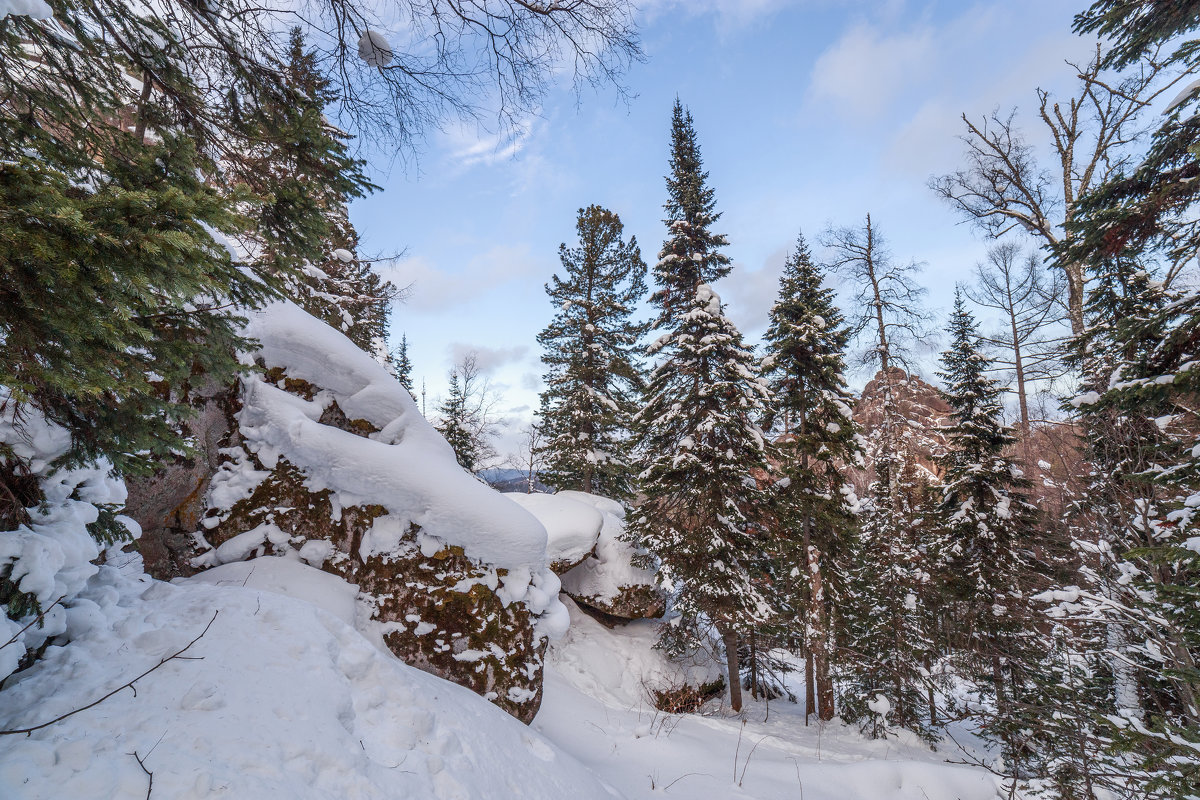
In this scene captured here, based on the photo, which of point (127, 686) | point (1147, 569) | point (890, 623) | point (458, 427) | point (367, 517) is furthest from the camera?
point (458, 427)

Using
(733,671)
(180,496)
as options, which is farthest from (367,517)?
(733,671)

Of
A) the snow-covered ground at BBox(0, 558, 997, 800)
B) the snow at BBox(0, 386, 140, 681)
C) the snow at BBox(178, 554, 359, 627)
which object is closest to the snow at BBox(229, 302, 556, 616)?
the snow at BBox(178, 554, 359, 627)

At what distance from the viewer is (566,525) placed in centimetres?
1144

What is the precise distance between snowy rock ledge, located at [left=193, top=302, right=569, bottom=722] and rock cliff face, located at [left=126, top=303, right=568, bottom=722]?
0.04 ft

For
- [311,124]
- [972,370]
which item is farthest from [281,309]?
[972,370]

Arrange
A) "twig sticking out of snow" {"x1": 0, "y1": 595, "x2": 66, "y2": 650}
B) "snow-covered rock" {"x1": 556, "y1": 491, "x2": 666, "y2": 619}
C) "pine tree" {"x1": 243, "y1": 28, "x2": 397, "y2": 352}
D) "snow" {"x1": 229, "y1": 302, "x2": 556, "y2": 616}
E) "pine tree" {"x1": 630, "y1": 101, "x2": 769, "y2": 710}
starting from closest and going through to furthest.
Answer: "twig sticking out of snow" {"x1": 0, "y1": 595, "x2": 66, "y2": 650} < "pine tree" {"x1": 243, "y1": 28, "x2": 397, "y2": 352} < "snow" {"x1": 229, "y1": 302, "x2": 556, "y2": 616} < "pine tree" {"x1": 630, "y1": 101, "x2": 769, "y2": 710} < "snow-covered rock" {"x1": 556, "y1": 491, "x2": 666, "y2": 619}

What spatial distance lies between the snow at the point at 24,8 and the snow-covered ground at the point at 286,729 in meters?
2.90

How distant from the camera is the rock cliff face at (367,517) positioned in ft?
15.9

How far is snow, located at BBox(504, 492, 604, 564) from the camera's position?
437 inches

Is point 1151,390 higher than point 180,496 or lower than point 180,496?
higher

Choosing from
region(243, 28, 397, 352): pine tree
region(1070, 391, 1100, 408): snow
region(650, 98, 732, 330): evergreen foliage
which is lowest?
region(243, 28, 397, 352): pine tree

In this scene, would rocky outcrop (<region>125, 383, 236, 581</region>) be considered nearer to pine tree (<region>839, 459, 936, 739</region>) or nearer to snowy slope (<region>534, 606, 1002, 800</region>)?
snowy slope (<region>534, 606, 1002, 800</region>)

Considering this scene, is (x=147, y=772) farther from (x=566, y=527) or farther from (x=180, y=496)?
(x=566, y=527)

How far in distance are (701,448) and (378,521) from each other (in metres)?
7.49
